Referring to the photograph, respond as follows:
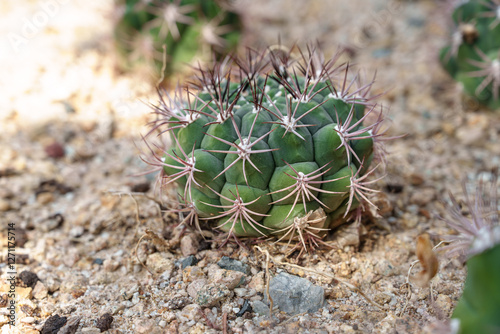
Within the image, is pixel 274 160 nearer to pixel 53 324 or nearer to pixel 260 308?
pixel 260 308

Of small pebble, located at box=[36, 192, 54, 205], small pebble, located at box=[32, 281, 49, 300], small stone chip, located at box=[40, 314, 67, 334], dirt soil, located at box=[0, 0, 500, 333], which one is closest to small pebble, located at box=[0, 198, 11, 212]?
dirt soil, located at box=[0, 0, 500, 333]

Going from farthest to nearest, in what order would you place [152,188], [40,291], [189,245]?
[152,188], [189,245], [40,291]

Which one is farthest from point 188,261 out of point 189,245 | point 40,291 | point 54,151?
point 54,151

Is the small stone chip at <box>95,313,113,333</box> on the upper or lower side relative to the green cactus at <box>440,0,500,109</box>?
lower

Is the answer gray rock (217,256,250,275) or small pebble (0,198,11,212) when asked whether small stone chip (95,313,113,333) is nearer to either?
gray rock (217,256,250,275)

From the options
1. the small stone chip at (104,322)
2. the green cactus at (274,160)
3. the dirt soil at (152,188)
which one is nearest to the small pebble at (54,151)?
the dirt soil at (152,188)

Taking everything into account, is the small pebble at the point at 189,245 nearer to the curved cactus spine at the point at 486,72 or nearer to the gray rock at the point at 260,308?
the gray rock at the point at 260,308

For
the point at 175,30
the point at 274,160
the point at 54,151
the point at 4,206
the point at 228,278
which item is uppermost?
the point at 175,30

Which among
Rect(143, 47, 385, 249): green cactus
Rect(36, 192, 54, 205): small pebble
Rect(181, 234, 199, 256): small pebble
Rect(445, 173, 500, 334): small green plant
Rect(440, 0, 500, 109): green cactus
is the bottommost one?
Rect(445, 173, 500, 334): small green plant
